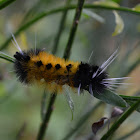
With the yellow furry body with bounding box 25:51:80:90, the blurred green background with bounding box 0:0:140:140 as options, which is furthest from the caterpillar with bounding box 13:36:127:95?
the blurred green background with bounding box 0:0:140:140

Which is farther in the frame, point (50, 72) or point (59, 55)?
point (59, 55)

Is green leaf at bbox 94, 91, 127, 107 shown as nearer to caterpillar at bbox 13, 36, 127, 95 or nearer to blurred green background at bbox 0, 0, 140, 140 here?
caterpillar at bbox 13, 36, 127, 95

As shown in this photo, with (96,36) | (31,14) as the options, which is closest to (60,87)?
(31,14)

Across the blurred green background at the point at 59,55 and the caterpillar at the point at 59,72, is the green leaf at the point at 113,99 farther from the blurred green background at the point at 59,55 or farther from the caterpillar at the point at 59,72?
the blurred green background at the point at 59,55

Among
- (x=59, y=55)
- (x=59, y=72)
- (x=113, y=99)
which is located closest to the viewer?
(x=113, y=99)

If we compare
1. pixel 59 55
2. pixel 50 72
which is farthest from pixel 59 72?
pixel 59 55

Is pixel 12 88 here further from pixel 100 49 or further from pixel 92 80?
pixel 100 49

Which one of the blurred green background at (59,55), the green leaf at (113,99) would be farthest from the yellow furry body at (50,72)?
the blurred green background at (59,55)

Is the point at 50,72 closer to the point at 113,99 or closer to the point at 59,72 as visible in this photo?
the point at 59,72

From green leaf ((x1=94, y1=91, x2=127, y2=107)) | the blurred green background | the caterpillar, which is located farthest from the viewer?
the blurred green background
